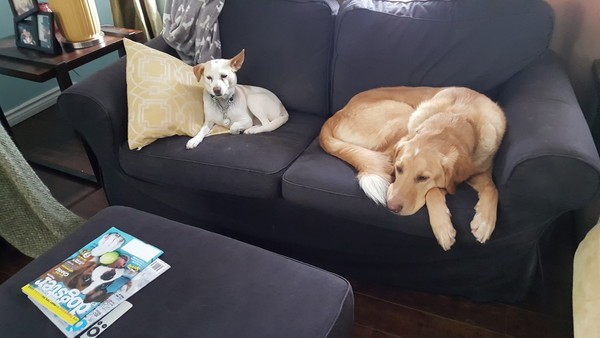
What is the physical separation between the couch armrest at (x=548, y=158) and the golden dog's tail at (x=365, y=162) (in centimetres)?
34

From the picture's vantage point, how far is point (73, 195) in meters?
2.23

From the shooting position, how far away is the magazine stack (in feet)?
3.51

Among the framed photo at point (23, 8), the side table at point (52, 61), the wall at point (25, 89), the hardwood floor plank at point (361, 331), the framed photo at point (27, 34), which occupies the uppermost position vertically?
the framed photo at point (23, 8)

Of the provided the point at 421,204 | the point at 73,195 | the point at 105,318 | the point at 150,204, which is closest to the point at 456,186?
the point at 421,204

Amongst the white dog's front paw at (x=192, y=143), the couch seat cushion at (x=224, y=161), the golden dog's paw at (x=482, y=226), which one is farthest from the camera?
the white dog's front paw at (x=192, y=143)

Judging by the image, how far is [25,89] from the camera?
112 inches

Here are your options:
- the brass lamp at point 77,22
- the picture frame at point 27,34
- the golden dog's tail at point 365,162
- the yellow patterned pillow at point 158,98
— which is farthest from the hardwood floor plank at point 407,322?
the picture frame at point 27,34

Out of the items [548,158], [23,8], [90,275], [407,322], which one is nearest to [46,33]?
[23,8]

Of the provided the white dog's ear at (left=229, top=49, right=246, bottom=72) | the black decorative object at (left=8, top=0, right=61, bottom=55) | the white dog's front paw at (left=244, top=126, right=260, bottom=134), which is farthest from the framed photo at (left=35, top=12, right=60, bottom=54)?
the white dog's front paw at (left=244, top=126, right=260, bottom=134)

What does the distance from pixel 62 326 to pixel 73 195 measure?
134cm

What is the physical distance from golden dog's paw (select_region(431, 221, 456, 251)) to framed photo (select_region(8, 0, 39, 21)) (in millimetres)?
2053

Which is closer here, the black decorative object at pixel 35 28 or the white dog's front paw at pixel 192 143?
the white dog's front paw at pixel 192 143

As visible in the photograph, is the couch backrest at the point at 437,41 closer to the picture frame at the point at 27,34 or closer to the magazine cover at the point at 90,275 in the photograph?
the magazine cover at the point at 90,275

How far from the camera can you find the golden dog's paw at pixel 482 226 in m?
1.28
